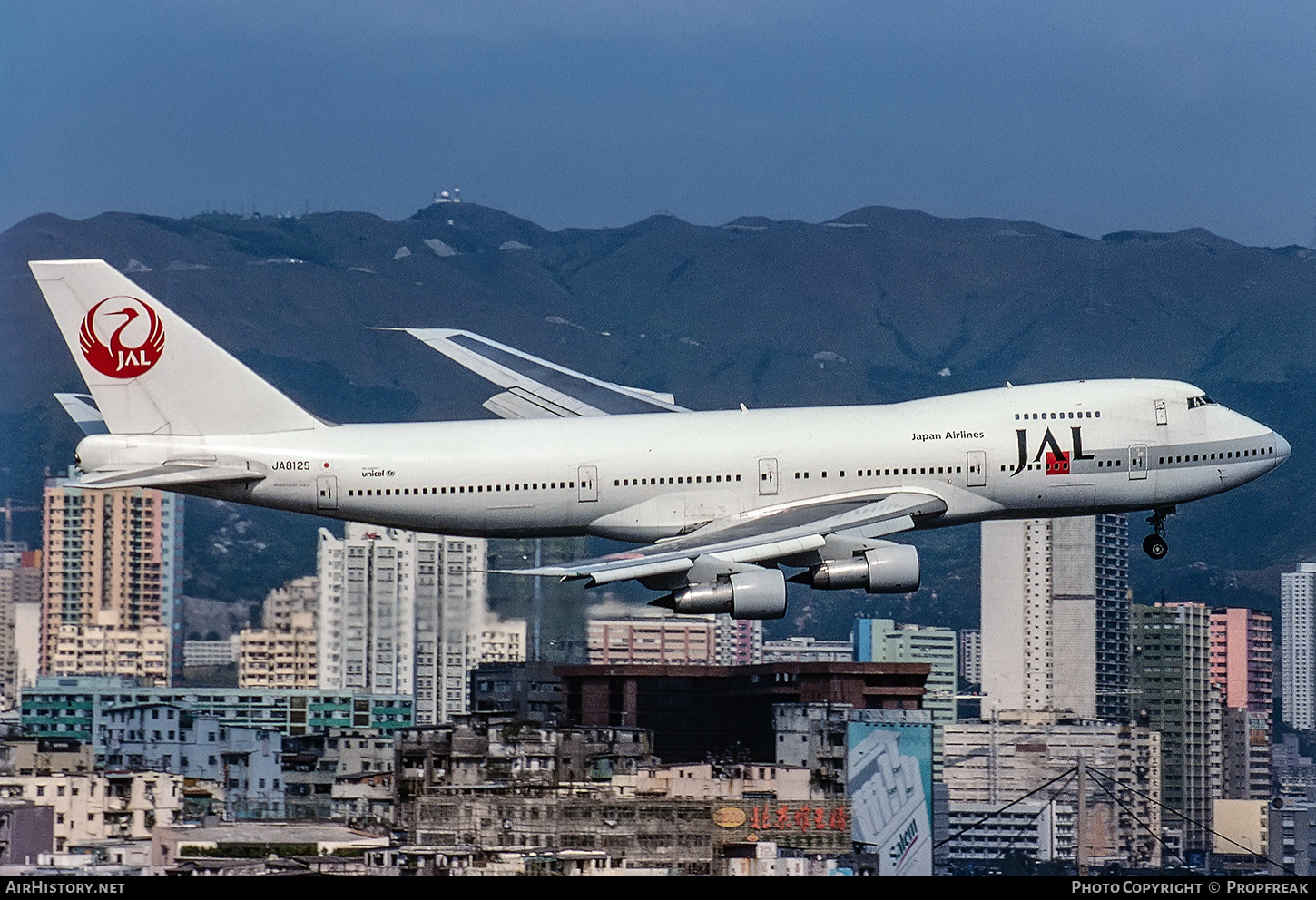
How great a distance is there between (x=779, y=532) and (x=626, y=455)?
192 inches

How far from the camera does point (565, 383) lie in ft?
195

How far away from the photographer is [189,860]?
71438mm

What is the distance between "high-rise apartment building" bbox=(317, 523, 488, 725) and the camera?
200 feet

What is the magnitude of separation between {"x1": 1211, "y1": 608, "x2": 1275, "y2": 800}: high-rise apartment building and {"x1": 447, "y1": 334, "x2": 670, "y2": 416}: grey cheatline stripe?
6881 cm

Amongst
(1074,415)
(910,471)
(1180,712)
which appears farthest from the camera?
(1180,712)

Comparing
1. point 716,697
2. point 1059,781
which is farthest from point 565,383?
→ point 1059,781

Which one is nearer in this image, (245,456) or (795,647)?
(245,456)

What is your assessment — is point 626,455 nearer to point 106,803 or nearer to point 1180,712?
point 106,803

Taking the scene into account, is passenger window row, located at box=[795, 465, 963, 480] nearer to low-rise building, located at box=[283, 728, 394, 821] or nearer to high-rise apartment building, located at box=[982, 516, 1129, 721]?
low-rise building, located at box=[283, 728, 394, 821]

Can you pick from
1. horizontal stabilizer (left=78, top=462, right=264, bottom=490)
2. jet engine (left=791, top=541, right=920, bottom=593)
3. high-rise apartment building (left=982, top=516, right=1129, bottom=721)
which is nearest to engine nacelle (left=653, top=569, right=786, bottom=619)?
jet engine (left=791, top=541, right=920, bottom=593)
